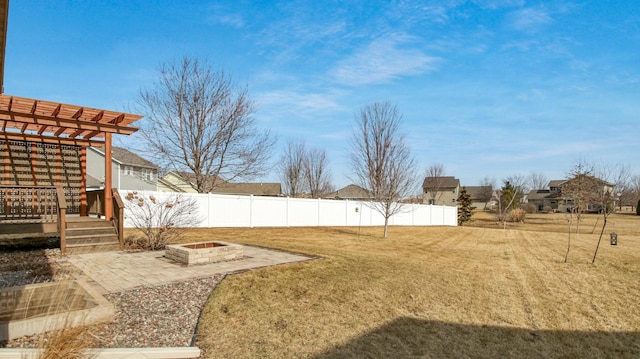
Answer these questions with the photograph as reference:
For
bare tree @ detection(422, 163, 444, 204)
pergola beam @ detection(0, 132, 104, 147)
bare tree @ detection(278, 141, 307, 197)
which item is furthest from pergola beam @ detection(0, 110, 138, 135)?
bare tree @ detection(422, 163, 444, 204)

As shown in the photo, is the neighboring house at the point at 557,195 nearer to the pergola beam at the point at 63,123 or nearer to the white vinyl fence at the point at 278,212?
the white vinyl fence at the point at 278,212

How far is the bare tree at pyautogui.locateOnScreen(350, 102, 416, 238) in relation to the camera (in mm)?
17406

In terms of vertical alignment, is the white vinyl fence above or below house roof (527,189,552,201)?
below

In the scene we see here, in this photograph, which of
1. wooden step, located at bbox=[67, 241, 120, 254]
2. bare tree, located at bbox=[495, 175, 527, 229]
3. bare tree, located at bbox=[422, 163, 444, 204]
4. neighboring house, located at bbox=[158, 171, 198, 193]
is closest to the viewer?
wooden step, located at bbox=[67, 241, 120, 254]

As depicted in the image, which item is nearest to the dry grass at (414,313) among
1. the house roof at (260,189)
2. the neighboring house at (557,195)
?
the neighboring house at (557,195)

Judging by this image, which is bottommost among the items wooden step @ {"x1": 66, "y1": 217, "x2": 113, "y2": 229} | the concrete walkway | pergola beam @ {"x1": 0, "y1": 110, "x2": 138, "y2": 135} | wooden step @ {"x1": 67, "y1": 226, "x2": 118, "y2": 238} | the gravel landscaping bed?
the gravel landscaping bed

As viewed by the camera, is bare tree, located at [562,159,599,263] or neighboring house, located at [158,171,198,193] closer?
bare tree, located at [562,159,599,263]

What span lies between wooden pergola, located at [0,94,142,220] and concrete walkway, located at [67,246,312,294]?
222 centimetres

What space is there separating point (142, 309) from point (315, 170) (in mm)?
33356

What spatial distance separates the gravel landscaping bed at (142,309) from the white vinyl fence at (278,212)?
25.4 feet

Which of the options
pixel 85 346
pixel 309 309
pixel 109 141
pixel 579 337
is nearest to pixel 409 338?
pixel 309 309

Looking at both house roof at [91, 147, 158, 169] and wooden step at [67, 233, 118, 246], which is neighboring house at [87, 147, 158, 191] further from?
wooden step at [67, 233, 118, 246]

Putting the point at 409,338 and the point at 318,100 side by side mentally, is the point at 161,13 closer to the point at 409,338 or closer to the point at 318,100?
the point at 318,100

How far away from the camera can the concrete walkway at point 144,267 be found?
5.87m
